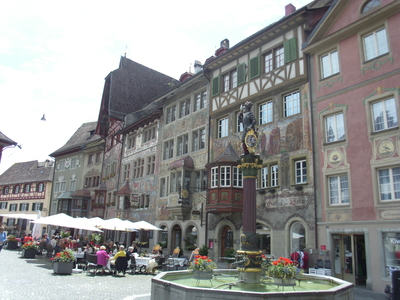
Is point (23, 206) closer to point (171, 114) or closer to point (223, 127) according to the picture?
point (171, 114)

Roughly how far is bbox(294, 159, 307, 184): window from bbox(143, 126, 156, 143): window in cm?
1451

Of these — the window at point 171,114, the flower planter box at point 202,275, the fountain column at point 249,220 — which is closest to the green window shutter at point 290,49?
the fountain column at point 249,220

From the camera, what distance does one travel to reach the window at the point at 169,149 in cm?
2629

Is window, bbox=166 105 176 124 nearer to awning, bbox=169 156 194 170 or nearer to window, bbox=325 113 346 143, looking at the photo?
awning, bbox=169 156 194 170

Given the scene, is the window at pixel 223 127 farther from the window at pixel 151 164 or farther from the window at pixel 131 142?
the window at pixel 131 142

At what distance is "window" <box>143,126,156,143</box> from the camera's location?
2903 cm

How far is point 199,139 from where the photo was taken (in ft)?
76.9

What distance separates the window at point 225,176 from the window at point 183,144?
18.2ft

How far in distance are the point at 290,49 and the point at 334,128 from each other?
188 inches

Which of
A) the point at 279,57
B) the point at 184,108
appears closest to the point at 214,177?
the point at 279,57

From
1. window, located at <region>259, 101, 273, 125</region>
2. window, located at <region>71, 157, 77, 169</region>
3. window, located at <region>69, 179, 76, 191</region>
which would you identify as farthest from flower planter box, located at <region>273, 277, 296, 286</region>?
window, located at <region>71, 157, 77, 169</region>

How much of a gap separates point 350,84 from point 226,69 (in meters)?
8.45

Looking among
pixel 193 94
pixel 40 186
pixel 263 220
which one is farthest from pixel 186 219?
pixel 40 186

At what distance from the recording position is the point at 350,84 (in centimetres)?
1520
